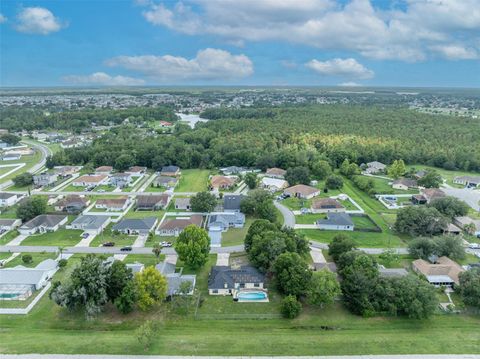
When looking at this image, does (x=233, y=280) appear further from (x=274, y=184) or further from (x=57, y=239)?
(x=274, y=184)

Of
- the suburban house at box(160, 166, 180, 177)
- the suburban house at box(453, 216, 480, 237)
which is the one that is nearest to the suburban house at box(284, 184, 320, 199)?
the suburban house at box(453, 216, 480, 237)

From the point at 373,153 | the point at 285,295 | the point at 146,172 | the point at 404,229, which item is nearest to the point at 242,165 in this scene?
the point at 146,172

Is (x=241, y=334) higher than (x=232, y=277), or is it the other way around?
(x=232, y=277)

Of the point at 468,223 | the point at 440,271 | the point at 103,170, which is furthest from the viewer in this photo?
the point at 103,170

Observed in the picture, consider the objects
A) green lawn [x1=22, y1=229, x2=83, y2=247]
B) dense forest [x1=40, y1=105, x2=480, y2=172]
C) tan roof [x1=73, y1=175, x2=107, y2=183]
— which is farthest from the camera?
dense forest [x1=40, y1=105, x2=480, y2=172]

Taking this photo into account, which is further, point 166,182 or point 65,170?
point 65,170

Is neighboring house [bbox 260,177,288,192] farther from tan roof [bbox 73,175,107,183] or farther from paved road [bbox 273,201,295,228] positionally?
tan roof [bbox 73,175,107,183]

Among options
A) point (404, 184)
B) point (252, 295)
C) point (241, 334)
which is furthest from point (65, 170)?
point (404, 184)

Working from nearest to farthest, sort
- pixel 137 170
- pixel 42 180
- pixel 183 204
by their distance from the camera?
pixel 183 204, pixel 42 180, pixel 137 170

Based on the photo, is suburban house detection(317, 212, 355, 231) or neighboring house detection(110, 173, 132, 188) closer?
suburban house detection(317, 212, 355, 231)
